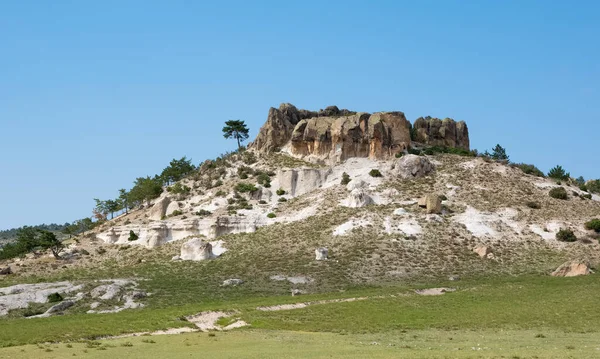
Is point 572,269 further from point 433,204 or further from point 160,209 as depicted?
point 160,209

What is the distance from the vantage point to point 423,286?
59875 mm

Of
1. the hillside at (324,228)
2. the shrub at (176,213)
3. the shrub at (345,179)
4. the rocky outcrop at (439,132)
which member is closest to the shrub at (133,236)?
the hillside at (324,228)

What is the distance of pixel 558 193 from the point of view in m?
83.7

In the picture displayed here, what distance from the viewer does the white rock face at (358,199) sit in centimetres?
8338

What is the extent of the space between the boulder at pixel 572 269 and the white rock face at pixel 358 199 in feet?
85.8

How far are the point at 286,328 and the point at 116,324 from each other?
1041 centimetres

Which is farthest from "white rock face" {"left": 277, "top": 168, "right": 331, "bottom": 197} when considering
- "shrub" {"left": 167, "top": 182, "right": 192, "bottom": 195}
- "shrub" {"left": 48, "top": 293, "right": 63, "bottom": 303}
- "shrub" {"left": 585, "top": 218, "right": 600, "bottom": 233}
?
"shrub" {"left": 48, "top": 293, "right": 63, "bottom": 303}

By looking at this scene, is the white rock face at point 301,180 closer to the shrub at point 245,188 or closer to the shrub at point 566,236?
the shrub at point 245,188

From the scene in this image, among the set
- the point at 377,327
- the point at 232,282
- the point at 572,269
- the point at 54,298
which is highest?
the point at 572,269

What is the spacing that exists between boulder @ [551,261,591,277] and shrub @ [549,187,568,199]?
2185 cm

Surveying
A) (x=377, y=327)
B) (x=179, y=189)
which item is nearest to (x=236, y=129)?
(x=179, y=189)

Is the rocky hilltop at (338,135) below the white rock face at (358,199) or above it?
above

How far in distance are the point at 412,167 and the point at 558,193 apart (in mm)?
18475

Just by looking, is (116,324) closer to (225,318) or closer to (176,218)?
(225,318)
